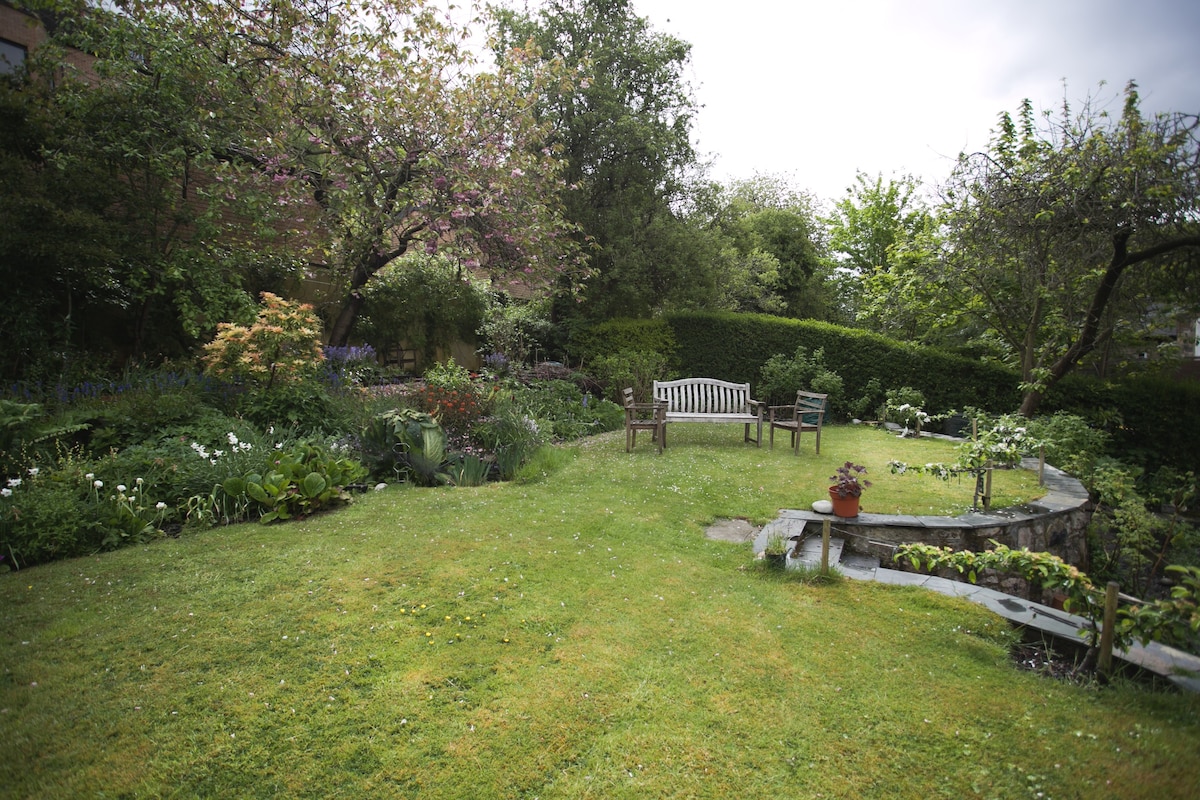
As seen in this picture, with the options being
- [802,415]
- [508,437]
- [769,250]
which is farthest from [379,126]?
[769,250]

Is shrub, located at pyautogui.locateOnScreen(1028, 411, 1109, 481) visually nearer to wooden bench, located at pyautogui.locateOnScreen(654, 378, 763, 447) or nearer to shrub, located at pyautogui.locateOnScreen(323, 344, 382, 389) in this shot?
wooden bench, located at pyautogui.locateOnScreen(654, 378, 763, 447)

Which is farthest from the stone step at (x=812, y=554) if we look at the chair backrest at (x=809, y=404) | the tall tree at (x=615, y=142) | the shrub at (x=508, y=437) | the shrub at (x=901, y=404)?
the tall tree at (x=615, y=142)

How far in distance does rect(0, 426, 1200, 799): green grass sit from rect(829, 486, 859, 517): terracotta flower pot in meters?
1.11

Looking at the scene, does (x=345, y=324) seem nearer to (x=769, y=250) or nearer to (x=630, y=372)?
(x=630, y=372)

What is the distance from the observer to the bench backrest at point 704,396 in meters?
9.13

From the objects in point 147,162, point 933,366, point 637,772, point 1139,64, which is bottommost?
point 637,772

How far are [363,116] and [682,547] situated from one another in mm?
7508

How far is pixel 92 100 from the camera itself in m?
6.81

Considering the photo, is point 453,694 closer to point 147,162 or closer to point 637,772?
point 637,772

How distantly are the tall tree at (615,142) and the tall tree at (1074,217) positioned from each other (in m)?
6.14

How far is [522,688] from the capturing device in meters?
2.58

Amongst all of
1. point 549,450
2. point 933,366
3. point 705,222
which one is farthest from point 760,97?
point 705,222

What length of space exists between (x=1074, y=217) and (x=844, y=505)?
5.15 meters

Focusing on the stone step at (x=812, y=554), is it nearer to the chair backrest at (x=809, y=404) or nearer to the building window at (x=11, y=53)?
the chair backrest at (x=809, y=404)
